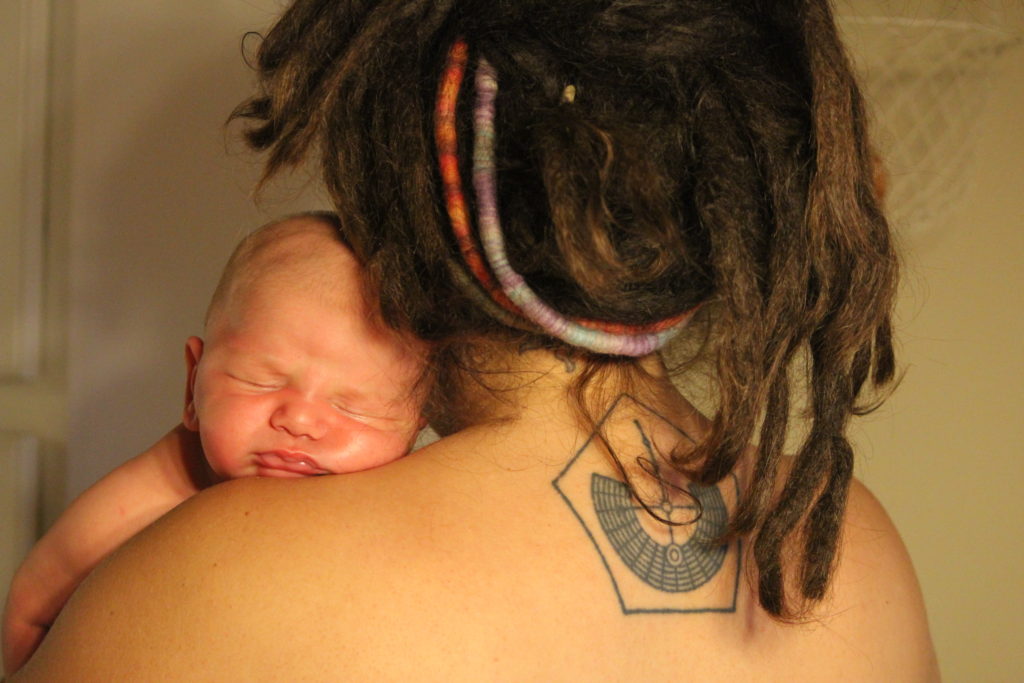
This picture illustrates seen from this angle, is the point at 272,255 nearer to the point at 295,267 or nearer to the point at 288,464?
the point at 295,267

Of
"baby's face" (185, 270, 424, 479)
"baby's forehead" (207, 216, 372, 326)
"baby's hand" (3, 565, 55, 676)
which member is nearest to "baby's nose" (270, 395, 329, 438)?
"baby's face" (185, 270, 424, 479)

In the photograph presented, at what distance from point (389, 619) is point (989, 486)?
1.64 m

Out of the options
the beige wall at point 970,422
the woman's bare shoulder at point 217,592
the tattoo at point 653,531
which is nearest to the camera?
the woman's bare shoulder at point 217,592

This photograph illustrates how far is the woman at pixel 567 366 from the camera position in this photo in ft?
2.26

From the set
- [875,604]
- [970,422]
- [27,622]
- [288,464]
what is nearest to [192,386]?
[288,464]

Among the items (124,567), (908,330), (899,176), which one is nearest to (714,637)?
(124,567)

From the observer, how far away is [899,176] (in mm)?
1582

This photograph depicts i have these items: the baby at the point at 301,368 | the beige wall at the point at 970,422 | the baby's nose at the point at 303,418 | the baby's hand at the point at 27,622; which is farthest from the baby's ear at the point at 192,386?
the beige wall at the point at 970,422

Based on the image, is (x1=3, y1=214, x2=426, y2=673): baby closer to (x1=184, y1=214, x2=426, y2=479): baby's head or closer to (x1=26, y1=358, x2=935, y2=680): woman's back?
(x1=184, y1=214, x2=426, y2=479): baby's head

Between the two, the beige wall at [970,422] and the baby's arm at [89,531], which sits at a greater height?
the baby's arm at [89,531]

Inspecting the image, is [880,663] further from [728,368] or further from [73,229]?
[73,229]

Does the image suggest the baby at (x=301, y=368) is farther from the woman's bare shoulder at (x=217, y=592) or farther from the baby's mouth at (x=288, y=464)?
the woman's bare shoulder at (x=217, y=592)

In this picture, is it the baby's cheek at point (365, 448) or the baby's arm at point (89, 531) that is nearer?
the baby's cheek at point (365, 448)

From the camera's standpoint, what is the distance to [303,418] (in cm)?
92
